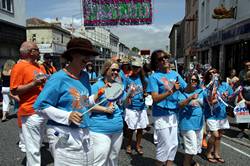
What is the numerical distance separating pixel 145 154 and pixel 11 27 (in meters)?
18.8

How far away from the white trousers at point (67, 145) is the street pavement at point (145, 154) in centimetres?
255

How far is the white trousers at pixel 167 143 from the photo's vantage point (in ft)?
12.5

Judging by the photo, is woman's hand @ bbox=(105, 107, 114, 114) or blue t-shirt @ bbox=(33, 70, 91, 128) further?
woman's hand @ bbox=(105, 107, 114, 114)

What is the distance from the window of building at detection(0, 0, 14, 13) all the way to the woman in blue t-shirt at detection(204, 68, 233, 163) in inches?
727

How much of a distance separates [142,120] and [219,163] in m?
1.63

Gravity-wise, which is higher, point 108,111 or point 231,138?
point 108,111

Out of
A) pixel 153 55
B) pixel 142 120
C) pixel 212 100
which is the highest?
pixel 153 55

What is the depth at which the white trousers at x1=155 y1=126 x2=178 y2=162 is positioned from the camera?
3.81 metres

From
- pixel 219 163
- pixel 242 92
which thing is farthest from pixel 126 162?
pixel 242 92

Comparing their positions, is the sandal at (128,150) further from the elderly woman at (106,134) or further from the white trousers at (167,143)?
the elderly woman at (106,134)

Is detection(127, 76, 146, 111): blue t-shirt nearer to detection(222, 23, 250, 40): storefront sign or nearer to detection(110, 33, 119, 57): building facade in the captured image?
detection(222, 23, 250, 40): storefront sign

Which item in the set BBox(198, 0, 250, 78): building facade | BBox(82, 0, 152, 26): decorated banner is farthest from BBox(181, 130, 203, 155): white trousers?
BBox(82, 0, 152, 26): decorated banner

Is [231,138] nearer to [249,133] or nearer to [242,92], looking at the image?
[249,133]

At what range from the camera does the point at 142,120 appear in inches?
222
